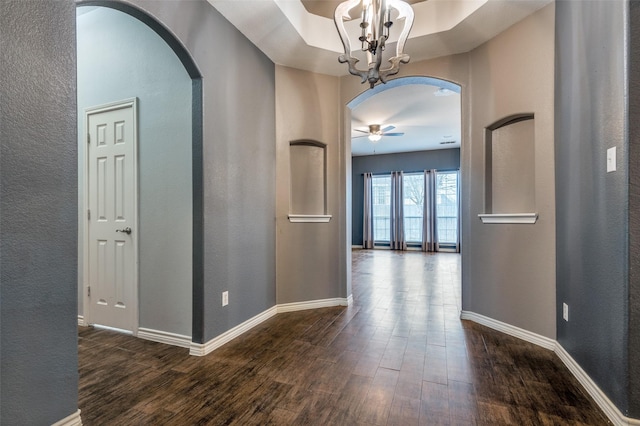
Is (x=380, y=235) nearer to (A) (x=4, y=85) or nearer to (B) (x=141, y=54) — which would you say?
(B) (x=141, y=54)

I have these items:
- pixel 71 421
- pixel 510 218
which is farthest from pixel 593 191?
pixel 71 421

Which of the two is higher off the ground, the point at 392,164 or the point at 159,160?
the point at 392,164

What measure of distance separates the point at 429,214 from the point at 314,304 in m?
6.28

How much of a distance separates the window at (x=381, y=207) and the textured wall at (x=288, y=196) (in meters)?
6.15

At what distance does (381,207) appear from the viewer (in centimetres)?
951

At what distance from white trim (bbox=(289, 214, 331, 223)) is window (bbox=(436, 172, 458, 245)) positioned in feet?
20.4

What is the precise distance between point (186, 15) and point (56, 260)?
5.96ft

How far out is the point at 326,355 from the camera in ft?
7.45

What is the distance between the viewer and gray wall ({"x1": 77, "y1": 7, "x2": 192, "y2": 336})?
246cm

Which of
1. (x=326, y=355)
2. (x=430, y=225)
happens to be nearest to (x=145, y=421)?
(x=326, y=355)

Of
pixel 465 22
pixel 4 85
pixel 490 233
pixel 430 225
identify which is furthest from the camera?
pixel 430 225

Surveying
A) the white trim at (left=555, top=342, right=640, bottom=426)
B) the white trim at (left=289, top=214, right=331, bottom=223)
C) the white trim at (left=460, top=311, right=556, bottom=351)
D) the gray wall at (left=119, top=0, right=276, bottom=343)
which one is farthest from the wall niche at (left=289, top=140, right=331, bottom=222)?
the white trim at (left=555, top=342, right=640, bottom=426)

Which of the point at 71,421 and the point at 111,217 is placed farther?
the point at 111,217

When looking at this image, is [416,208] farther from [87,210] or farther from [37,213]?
[37,213]
